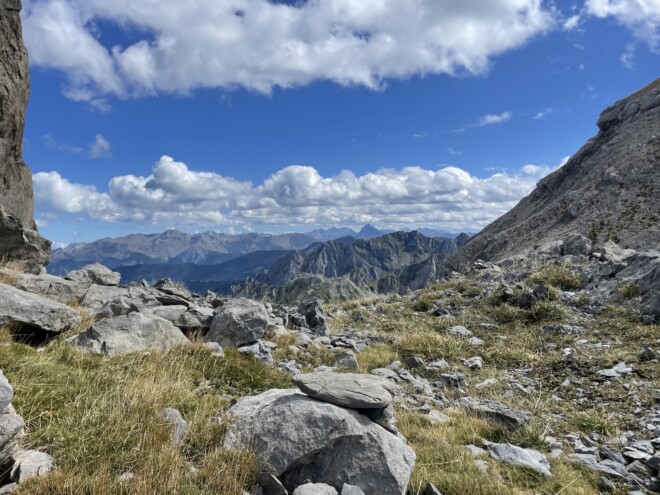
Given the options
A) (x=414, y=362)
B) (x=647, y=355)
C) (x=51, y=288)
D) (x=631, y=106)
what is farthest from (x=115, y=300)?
(x=631, y=106)

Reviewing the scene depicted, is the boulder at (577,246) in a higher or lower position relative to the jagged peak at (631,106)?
lower

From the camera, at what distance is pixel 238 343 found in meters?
12.6

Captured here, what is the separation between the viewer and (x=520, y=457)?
683cm

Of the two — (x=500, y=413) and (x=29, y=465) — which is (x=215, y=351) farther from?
(x=500, y=413)

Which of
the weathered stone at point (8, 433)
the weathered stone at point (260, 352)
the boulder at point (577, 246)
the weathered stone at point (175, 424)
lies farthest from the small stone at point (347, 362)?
the boulder at point (577, 246)

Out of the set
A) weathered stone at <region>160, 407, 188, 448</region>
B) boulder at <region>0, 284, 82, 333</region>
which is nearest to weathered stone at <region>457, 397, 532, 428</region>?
weathered stone at <region>160, 407, 188, 448</region>

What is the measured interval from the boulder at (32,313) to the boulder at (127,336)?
0.76 metres

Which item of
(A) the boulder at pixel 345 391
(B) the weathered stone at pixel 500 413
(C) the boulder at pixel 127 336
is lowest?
(B) the weathered stone at pixel 500 413

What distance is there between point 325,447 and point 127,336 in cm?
658

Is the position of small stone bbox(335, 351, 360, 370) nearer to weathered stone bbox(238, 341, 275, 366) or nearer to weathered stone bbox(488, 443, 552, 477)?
weathered stone bbox(238, 341, 275, 366)

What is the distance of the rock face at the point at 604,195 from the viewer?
5381 centimetres

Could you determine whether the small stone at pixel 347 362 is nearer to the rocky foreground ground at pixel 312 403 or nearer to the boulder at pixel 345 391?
the rocky foreground ground at pixel 312 403

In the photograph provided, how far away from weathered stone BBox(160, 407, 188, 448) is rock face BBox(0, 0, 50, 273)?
16.4 metres

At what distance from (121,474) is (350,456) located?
Answer: 10.2ft
